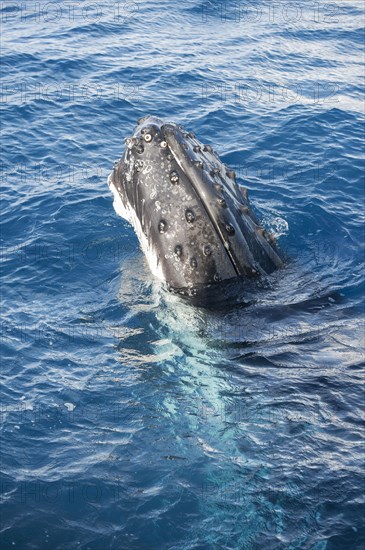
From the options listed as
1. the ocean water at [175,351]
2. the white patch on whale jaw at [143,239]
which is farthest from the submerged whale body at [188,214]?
the ocean water at [175,351]

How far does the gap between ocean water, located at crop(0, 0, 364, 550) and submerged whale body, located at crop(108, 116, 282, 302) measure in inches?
18.6

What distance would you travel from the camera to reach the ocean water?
880 centimetres

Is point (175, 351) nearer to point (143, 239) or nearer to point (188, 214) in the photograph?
point (143, 239)

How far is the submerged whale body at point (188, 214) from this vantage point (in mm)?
10656

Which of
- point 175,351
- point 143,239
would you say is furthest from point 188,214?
point 175,351

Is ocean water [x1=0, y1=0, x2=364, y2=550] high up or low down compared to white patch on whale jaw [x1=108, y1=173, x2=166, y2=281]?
down

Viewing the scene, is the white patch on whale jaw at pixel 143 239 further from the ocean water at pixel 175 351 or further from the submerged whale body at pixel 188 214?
the ocean water at pixel 175 351

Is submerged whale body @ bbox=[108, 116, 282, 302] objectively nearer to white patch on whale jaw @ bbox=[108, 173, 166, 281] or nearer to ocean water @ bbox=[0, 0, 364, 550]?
white patch on whale jaw @ bbox=[108, 173, 166, 281]

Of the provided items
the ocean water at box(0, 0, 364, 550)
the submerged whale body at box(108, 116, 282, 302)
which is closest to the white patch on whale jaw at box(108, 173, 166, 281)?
the submerged whale body at box(108, 116, 282, 302)

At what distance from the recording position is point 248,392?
10.1 m

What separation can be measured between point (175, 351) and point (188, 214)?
6.07 ft

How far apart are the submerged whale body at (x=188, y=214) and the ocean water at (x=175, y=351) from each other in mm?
473

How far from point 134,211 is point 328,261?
186 inches

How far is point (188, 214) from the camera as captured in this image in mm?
10633
